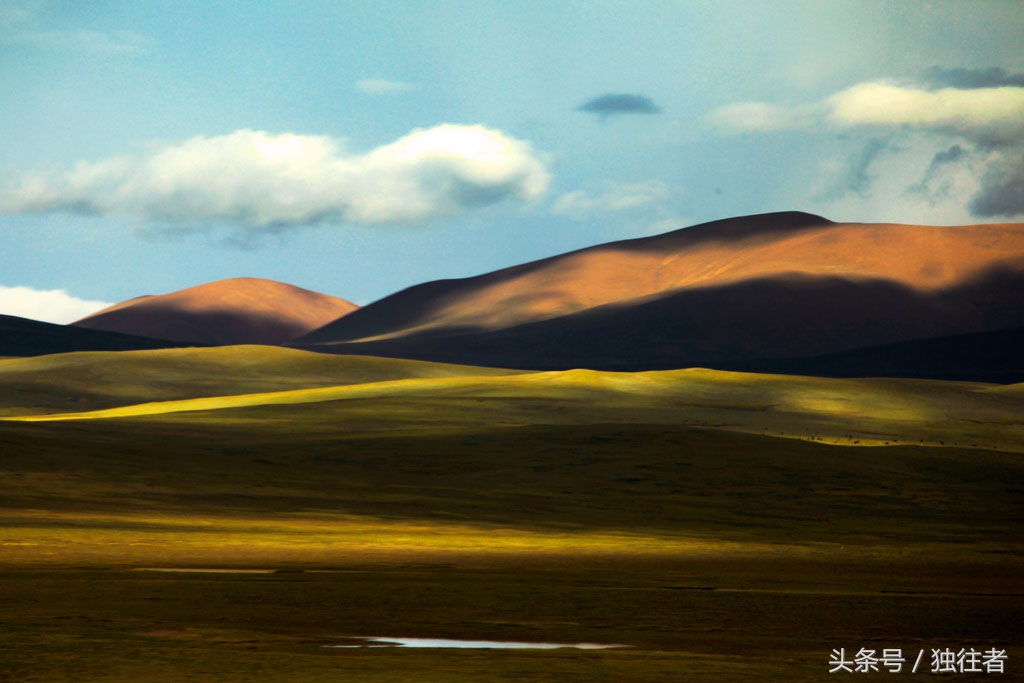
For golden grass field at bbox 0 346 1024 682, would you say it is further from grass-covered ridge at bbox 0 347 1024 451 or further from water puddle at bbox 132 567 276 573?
grass-covered ridge at bbox 0 347 1024 451

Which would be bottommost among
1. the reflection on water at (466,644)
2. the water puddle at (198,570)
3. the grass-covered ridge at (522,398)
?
the reflection on water at (466,644)

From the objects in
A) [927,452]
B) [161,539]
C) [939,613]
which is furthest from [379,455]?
[939,613]

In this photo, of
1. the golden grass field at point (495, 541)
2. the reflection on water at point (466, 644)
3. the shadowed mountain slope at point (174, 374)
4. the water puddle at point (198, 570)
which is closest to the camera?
the golden grass field at point (495, 541)

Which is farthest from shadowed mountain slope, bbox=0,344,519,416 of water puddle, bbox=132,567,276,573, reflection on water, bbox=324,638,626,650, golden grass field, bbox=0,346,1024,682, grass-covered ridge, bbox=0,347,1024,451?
reflection on water, bbox=324,638,626,650

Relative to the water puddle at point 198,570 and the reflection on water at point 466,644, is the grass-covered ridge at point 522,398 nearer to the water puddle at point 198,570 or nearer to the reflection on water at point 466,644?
the water puddle at point 198,570

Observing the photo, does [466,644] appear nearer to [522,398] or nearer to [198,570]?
[198,570]

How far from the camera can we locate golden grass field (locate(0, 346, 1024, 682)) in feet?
52.2

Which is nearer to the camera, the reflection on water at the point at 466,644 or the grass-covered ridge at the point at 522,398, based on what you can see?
the reflection on water at the point at 466,644

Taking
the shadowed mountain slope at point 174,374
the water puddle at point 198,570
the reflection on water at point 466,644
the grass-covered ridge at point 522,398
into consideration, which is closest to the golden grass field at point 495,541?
the water puddle at point 198,570

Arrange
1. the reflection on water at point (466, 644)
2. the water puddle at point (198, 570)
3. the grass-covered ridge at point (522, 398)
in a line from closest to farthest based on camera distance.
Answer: the reflection on water at point (466, 644) → the water puddle at point (198, 570) → the grass-covered ridge at point (522, 398)

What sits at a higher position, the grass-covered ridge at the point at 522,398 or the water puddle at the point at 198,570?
the grass-covered ridge at the point at 522,398

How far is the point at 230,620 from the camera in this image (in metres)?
18.2

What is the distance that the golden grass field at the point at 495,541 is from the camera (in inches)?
627

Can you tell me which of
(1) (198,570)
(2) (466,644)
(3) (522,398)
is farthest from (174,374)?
(2) (466,644)
